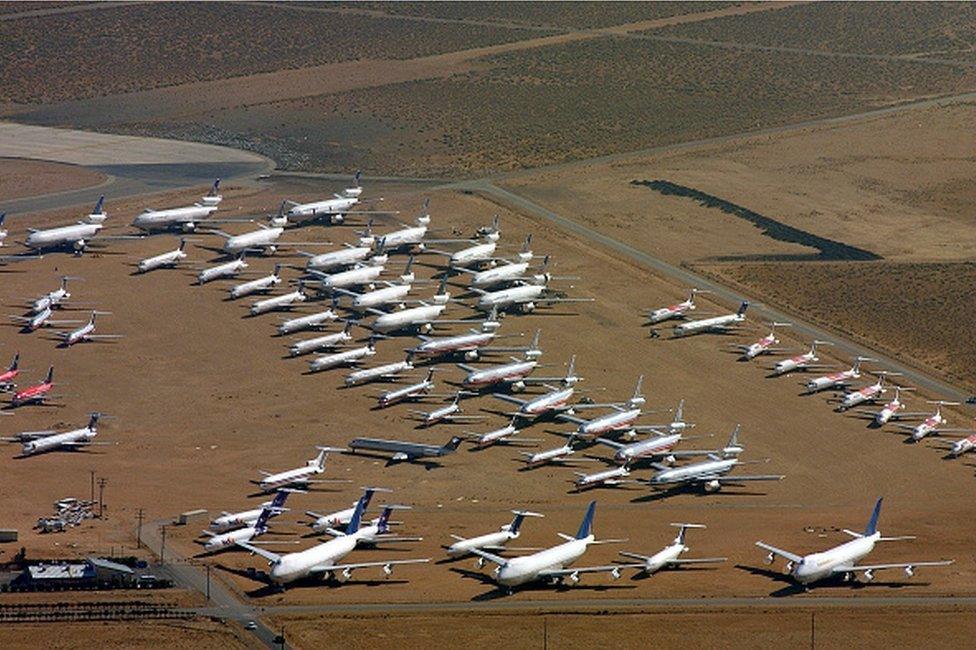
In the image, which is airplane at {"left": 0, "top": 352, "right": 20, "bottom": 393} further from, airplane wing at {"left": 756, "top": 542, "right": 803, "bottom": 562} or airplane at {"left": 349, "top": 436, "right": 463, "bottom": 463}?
airplane wing at {"left": 756, "top": 542, "right": 803, "bottom": 562}

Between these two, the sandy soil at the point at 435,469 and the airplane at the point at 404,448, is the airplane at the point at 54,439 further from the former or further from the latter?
the airplane at the point at 404,448

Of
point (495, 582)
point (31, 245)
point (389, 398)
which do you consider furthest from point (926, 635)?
point (31, 245)

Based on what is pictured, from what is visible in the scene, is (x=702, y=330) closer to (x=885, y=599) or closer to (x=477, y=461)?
(x=477, y=461)

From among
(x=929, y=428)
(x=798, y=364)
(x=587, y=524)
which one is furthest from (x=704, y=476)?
(x=798, y=364)

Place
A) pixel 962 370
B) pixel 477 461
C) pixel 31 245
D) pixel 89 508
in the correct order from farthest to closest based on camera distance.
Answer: pixel 31 245
pixel 962 370
pixel 477 461
pixel 89 508

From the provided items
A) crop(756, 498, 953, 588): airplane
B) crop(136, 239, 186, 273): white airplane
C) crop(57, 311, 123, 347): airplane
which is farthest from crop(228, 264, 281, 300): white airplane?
crop(756, 498, 953, 588): airplane

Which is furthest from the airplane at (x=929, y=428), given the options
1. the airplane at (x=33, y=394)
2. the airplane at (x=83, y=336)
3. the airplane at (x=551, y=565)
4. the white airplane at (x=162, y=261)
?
the white airplane at (x=162, y=261)

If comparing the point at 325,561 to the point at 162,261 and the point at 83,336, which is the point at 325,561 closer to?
the point at 83,336
